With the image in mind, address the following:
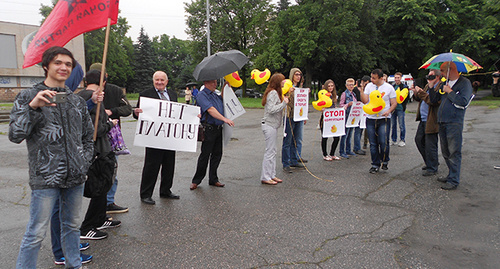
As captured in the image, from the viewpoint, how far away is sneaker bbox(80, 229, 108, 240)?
13.2 ft

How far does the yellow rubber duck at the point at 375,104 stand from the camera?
6.79 metres

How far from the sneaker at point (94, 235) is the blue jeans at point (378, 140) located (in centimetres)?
526

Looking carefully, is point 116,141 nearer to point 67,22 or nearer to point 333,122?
point 67,22

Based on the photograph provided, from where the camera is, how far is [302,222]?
14.8 ft

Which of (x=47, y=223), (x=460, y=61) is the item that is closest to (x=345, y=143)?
(x=460, y=61)

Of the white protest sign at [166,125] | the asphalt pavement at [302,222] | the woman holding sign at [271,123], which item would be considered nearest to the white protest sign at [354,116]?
the asphalt pavement at [302,222]

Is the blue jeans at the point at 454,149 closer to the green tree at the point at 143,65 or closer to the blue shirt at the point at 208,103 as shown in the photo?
the blue shirt at the point at 208,103

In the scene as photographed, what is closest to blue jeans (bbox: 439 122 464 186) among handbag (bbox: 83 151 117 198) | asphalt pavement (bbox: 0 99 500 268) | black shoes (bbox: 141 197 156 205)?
asphalt pavement (bbox: 0 99 500 268)

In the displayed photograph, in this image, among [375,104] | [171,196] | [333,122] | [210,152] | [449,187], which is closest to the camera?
[171,196]

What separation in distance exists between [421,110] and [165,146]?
5.60 m

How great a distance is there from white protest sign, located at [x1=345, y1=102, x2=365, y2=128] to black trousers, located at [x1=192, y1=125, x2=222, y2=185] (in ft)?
12.9

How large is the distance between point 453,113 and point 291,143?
3.09m

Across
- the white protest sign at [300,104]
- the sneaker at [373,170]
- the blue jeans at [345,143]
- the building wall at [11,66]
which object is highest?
the building wall at [11,66]

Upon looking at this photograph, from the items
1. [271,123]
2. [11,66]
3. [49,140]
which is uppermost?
[11,66]
